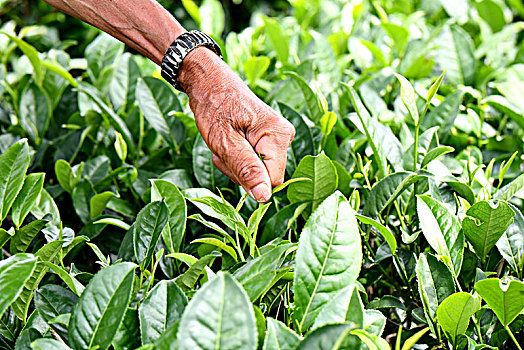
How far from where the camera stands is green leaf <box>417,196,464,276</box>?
4.11 ft

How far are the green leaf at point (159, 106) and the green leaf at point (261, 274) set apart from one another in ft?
2.77

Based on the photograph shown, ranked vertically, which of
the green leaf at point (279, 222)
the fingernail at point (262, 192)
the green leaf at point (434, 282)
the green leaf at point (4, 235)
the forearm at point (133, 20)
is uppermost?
the forearm at point (133, 20)

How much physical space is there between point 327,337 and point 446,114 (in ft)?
3.78

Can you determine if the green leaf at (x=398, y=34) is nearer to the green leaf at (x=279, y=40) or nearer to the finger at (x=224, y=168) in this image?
the green leaf at (x=279, y=40)

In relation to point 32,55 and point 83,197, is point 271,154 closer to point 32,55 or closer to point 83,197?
point 83,197

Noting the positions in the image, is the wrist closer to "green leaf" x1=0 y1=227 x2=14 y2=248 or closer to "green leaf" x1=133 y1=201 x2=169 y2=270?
"green leaf" x1=133 y1=201 x2=169 y2=270

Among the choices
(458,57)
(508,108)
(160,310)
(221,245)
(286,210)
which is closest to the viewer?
(160,310)

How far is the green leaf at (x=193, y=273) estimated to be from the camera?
1164mm

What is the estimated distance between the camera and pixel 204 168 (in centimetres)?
160

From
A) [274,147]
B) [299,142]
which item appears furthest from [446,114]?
[274,147]

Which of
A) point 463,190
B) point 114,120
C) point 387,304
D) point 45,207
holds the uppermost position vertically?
point 114,120

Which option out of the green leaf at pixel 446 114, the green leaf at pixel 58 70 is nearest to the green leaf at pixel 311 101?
the green leaf at pixel 446 114

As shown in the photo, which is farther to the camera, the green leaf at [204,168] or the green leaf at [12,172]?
the green leaf at [204,168]

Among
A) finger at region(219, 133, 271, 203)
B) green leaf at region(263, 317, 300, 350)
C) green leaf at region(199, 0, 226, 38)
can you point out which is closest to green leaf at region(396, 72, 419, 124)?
finger at region(219, 133, 271, 203)
